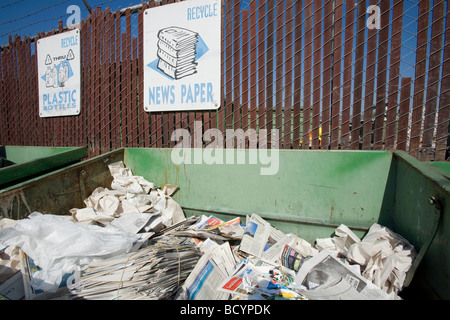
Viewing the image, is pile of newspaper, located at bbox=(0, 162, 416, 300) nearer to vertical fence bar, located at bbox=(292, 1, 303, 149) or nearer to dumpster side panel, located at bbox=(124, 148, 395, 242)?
dumpster side panel, located at bbox=(124, 148, 395, 242)

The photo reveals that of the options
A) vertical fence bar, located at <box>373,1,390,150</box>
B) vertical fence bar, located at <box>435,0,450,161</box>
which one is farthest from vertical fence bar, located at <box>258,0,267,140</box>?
vertical fence bar, located at <box>435,0,450,161</box>

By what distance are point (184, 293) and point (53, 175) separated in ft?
5.46

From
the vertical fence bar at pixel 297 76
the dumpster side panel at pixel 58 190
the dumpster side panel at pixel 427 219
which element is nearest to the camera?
the dumpster side panel at pixel 427 219

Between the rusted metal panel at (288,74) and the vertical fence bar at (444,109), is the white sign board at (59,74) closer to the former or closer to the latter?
the rusted metal panel at (288,74)

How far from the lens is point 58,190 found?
2.19 meters

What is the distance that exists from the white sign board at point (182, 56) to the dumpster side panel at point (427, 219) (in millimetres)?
1694

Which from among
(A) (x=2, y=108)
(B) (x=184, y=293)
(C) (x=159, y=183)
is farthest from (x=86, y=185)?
(A) (x=2, y=108)

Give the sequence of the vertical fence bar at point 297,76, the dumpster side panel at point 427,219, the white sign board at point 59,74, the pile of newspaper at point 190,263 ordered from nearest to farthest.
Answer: the dumpster side panel at point 427,219 → the pile of newspaper at point 190,263 → the vertical fence bar at point 297,76 → the white sign board at point 59,74

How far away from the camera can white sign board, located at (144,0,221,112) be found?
2363mm

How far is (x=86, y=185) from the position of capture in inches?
96.0

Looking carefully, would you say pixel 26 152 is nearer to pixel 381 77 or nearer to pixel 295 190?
pixel 295 190

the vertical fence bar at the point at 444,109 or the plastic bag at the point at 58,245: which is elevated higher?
the vertical fence bar at the point at 444,109

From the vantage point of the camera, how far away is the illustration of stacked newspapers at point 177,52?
242cm

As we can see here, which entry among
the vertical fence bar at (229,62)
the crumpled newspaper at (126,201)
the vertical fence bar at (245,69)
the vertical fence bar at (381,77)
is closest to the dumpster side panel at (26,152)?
the crumpled newspaper at (126,201)
